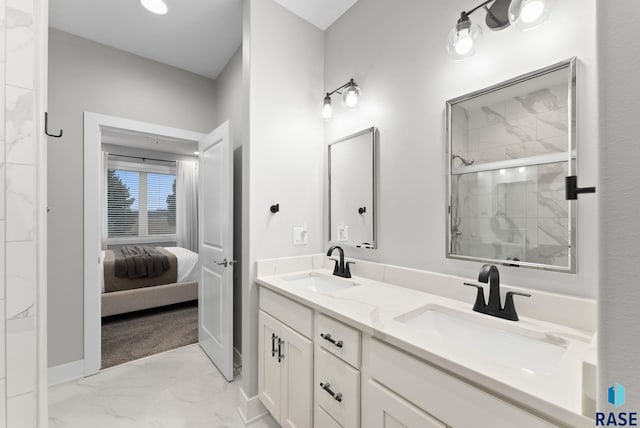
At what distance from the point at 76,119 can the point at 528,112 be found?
3.11 meters

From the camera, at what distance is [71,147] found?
2.10m

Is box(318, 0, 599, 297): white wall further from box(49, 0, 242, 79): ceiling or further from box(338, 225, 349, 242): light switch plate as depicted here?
box(49, 0, 242, 79): ceiling

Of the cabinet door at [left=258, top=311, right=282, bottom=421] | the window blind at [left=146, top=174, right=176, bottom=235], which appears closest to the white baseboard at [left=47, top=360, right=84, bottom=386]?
the cabinet door at [left=258, top=311, right=282, bottom=421]

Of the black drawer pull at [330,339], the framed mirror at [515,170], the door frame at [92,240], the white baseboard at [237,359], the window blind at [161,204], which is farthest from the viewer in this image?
the window blind at [161,204]

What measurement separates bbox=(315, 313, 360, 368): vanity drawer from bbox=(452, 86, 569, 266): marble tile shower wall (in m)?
0.68

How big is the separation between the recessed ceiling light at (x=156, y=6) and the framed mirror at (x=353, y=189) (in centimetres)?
156

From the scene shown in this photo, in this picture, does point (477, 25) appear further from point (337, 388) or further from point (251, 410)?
point (251, 410)

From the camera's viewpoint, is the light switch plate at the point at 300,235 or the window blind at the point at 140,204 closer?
the light switch plate at the point at 300,235

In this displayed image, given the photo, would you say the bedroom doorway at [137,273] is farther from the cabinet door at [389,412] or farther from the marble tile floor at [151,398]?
the cabinet door at [389,412]

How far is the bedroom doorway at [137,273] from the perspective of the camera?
6.98 feet

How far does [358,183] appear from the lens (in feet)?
5.77

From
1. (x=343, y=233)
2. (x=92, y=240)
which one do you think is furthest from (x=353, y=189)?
(x=92, y=240)

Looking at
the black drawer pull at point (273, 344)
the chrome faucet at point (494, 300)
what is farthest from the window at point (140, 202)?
the chrome faucet at point (494, 300)

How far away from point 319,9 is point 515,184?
1.78 m
